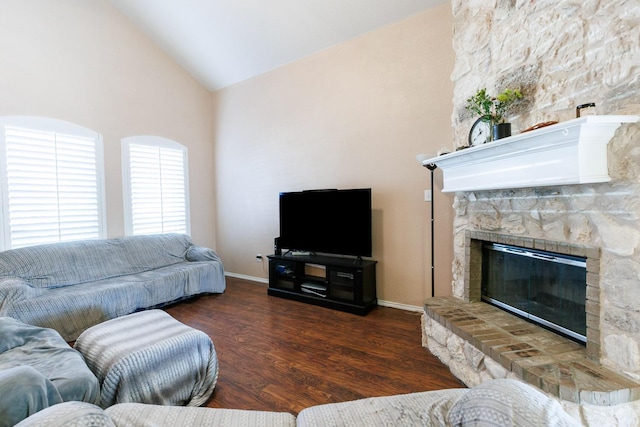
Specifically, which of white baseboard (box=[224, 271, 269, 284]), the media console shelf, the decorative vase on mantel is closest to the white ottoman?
the media console shelf

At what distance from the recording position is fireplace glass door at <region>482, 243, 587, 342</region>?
172cm

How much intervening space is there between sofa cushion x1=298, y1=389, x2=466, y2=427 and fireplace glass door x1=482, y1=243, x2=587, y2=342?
120 centimetres

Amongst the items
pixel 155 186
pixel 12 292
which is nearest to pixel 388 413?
pixel 12 292

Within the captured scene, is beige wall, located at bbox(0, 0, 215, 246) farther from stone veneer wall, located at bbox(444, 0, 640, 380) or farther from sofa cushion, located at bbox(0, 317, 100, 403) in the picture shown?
stone veneer wall, located at bbox(444, 0, 640, 380)

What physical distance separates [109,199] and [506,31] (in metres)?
4.64

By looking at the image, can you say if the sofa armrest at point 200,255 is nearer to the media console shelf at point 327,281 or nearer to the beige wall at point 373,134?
the beige wall at point 373,134

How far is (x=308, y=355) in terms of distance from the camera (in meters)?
2.35

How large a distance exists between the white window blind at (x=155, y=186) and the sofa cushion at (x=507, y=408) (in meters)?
4.49

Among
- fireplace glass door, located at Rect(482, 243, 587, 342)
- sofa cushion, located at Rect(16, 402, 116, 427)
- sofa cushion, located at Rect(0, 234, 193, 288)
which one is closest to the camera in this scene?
sofa cushion, located at Rect(16, 402, 116, 427)

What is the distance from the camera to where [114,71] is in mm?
3904

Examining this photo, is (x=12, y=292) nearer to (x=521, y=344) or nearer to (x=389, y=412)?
(x=389, y=412)

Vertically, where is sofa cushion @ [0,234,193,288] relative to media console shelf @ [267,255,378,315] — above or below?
above

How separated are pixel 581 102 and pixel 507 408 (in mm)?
1682

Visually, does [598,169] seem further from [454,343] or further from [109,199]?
[109,199]
